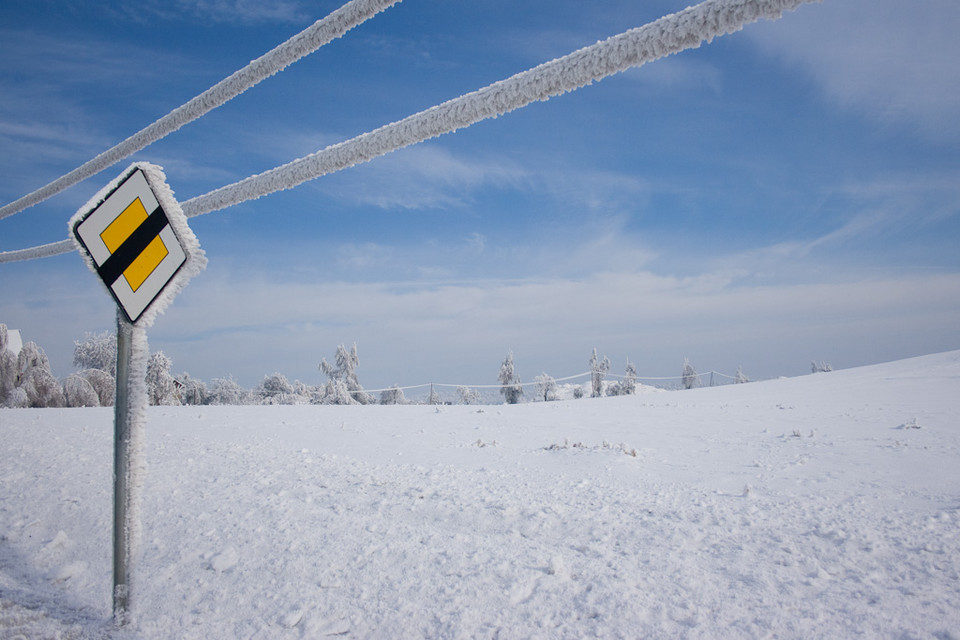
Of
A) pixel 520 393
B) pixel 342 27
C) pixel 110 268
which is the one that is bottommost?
pixel 520 393

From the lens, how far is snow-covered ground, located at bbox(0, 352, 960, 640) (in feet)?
6.90

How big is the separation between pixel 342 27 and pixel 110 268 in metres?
1.23

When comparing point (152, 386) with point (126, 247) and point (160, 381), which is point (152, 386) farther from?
point (126, 247)

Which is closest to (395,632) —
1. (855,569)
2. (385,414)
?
(855,569)

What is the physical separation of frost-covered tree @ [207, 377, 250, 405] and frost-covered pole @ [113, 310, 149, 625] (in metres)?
22.3

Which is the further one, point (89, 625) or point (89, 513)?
point (89, 513)

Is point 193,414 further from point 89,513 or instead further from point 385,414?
point 89,513

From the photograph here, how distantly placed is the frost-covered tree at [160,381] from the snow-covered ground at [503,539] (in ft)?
42.5

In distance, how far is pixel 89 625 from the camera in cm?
208

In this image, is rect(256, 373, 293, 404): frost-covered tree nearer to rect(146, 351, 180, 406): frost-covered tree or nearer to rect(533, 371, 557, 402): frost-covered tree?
rect(146, 351, 180, 406): frost-covered tree

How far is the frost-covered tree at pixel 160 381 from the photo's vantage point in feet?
57.0

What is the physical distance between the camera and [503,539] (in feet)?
9.62

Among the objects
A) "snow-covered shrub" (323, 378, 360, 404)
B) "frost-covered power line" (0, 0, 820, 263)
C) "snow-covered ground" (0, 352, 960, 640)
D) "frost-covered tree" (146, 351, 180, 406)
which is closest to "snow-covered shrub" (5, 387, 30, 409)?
"frost-covered tree" (146, 351, 180, 406)

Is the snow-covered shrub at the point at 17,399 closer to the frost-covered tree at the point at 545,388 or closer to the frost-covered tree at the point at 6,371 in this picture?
the frost-covered tree at the point at 6,371
